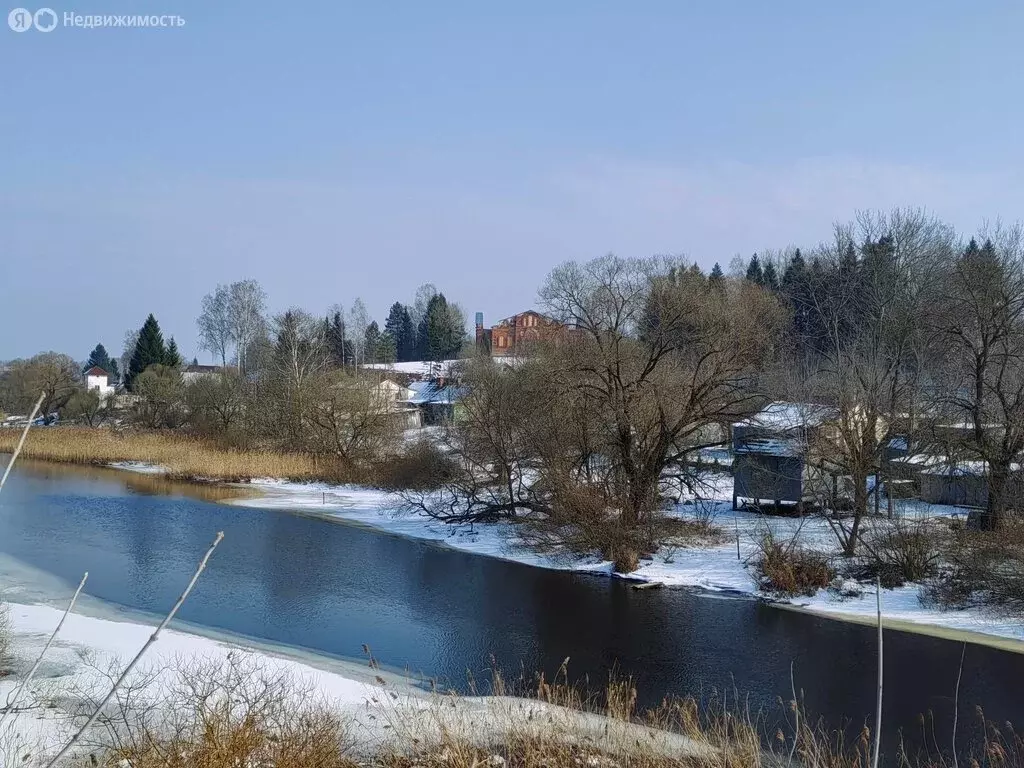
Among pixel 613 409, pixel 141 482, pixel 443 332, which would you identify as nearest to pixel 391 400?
pixel 141 482

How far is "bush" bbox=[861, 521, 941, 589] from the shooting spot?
17391 millimetres

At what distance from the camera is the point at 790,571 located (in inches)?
680

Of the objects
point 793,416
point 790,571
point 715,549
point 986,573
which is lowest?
point 715,549

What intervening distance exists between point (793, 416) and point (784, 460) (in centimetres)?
203

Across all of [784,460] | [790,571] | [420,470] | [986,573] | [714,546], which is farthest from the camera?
[420,470]

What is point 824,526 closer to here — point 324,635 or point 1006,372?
point 1006,372

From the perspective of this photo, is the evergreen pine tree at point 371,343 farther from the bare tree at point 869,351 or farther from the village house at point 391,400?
the bare tree at point 869,351

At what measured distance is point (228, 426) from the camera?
38719mm

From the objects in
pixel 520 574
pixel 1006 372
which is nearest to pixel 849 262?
pixel 1006 372

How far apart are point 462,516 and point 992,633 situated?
44.3 feet

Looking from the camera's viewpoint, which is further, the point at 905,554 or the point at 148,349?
the point at 148,349

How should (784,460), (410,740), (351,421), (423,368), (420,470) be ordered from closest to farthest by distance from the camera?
1. (410,740)
2. (784,460)
3. (420,470)
4. (351,421)
5. (423,368)

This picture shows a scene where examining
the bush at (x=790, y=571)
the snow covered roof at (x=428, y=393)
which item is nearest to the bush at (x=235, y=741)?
the bush at (x=790, y=571)

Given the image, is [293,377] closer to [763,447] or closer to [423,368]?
[763,447]
